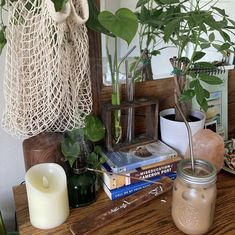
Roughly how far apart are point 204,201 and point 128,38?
0.36 meters

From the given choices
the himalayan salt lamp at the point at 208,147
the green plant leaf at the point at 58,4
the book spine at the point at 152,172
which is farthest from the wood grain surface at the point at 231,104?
the green plant leaf at the point at 58,4

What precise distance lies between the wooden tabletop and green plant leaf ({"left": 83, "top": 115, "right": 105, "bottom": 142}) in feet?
0.51

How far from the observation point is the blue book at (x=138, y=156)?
73 cm

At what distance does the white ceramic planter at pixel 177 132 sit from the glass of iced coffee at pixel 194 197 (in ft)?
0.64

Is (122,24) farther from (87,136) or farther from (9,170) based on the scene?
(9,170)

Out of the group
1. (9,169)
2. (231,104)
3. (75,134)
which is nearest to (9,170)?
(9,169)

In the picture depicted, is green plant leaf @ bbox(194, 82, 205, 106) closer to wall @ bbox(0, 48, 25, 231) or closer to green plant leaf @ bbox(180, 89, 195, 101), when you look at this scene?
green plant leaf @ bbox(180, 89, 195, 101)

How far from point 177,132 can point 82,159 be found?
11.6 inches

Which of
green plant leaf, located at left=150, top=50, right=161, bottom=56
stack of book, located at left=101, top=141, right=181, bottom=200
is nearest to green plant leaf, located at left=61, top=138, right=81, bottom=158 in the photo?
stack of book, located at left=101, top=141, right=181, bottom=200

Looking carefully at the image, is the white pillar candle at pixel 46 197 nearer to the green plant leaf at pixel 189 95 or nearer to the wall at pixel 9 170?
the wall at pixel 9 170

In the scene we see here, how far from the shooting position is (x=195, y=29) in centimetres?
75

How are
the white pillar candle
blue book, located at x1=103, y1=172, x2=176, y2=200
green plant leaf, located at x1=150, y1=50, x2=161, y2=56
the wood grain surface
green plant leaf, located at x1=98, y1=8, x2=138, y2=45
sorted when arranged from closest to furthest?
1. green plant leaf, located at x1=98, y1=8, x2=138, y2=45
2. the white pillar candle
3. blue book, located at x1=103, y1=172, x2=176, y2=200
4. green plant leaf, located at x1=150, y1=50, x2=161, y2=56
5. the wood grain surface

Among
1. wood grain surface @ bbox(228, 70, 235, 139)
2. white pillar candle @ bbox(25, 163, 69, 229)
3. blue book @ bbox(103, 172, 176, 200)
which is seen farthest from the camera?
wood grain surface @ bbox(228, 70, 235, 139)

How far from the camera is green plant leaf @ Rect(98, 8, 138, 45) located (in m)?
0.50
